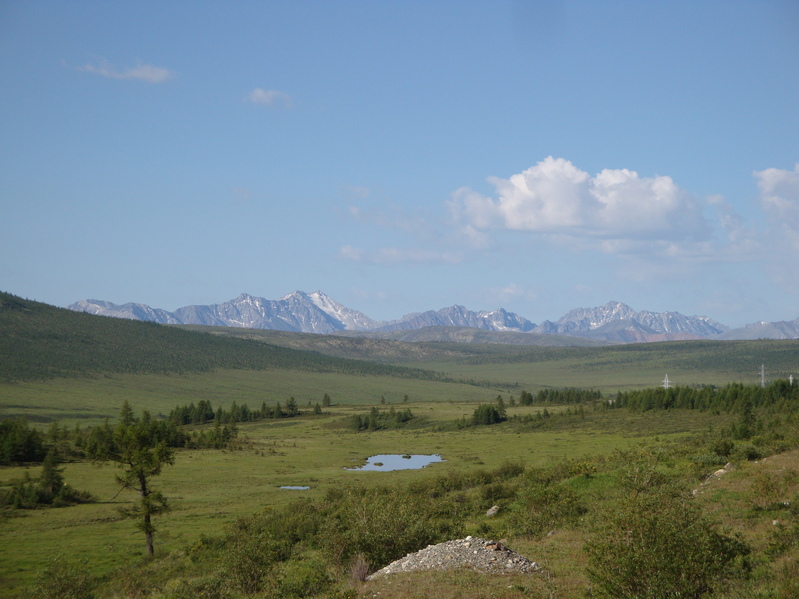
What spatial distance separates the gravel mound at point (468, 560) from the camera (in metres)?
20.8

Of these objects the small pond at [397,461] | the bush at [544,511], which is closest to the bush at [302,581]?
the bush at [544,511]

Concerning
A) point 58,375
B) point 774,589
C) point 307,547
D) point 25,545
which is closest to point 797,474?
point 774,589

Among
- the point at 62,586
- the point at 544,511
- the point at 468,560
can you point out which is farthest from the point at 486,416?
the point at 468,560

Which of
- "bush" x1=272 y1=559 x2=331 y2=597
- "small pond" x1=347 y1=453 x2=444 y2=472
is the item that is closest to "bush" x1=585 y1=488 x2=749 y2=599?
"bush" x1=272 y1=559 x2=331 y2=597

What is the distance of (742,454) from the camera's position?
3912 cm

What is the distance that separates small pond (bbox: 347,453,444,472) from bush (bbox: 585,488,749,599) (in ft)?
203

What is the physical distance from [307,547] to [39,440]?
5314 centimetres

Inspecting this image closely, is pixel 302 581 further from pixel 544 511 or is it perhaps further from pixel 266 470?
pixel 266 470

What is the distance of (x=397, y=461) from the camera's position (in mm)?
87000

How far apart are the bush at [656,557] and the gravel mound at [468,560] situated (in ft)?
18.2

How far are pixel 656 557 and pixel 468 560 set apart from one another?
790cm

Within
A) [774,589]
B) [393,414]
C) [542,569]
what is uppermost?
[774,589]

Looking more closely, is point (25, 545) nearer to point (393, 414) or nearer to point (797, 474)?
point (797, 474)

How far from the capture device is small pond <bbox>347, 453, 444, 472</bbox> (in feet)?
262
